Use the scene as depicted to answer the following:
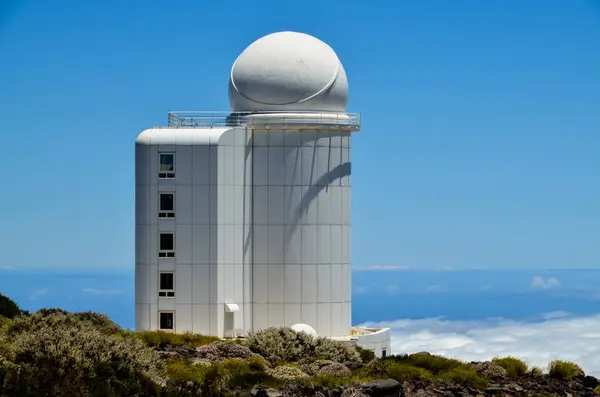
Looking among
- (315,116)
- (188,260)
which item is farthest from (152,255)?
(315,116)

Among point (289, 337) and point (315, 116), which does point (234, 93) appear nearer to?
point (315, 116)

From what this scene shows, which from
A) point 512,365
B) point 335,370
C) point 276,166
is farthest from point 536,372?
point 276,166

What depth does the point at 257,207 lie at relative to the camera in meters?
45.2

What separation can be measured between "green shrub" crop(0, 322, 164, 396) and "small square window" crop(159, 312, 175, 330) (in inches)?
424

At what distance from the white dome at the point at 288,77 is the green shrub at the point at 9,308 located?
11104mm

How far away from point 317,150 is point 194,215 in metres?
5.08

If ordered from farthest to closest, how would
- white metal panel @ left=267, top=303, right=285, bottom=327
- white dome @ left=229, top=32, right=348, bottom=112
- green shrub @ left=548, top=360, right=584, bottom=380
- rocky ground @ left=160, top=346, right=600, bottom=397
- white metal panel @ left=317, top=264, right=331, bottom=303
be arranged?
white dome @ left=229, top=32, right=348, bottom=112 < white metal panel @ left=317, top=264, right=331, bottom=303 < white metal panel @ left=267, top=303, right=285, bottom=327 < green shrub @ left=548, top=360, right=584, bottom=380 < rocky ground @ left=160, top=346, right=600, bottom=397

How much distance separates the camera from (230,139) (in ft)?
146

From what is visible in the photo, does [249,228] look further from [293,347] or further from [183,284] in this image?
[293,347]

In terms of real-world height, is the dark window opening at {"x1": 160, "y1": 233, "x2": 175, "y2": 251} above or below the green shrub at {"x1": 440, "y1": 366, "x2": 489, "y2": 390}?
above

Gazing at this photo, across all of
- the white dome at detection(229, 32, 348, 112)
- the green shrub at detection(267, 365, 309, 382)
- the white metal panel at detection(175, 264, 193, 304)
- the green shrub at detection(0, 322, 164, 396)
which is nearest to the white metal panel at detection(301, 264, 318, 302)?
the white metal panel at detection(175, 264, 193, 304)

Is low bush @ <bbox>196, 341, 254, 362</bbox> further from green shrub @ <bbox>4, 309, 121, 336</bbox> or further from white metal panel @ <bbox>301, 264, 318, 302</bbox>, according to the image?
white metal panel @ <bbox>301, 264, 318, 302</bbox>

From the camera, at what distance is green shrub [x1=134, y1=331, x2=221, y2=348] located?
40.0 metres

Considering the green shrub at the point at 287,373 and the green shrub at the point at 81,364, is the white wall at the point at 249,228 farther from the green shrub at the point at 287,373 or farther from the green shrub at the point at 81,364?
the green shrub at the point at 81,364
